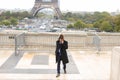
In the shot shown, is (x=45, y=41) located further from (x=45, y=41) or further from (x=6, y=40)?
(x=6, y=40)

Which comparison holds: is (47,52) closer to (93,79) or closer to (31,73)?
(31,73)

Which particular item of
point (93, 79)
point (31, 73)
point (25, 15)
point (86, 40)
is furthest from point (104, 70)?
point (25, 15)

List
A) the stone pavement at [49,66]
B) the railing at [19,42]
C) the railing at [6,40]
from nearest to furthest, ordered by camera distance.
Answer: the stone pavement at [49,66] < the railing at [19,42] < the railing at [6,40]

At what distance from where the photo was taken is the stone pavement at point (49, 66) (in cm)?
1046

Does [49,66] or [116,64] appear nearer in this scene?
[116,64]

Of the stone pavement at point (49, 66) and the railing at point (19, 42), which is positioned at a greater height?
the railing at point (19, 42)

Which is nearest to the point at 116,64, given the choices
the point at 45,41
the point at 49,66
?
the point at 49,66

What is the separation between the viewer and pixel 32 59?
13.8m

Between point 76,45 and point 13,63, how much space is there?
518 cm

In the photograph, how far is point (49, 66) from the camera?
482 inches

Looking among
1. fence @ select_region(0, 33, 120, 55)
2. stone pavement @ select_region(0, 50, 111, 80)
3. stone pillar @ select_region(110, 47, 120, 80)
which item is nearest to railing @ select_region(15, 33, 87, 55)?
fence @ select_region(0, 33, 120, 55)

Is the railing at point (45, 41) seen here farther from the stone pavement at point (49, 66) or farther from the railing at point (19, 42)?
the stone pavement at point (49, 66)

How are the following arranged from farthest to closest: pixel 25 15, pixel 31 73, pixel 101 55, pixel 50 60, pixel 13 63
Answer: pixel 25 15 → pixel 101 55 → pixel 50 60 → pixel 13 63 → pixel 31 73

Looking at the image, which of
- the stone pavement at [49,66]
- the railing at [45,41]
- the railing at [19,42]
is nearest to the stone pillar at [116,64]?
the stone pavement at [49,66]
